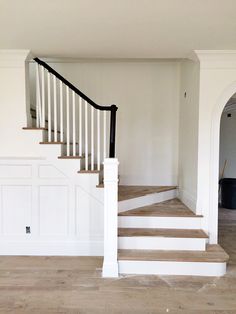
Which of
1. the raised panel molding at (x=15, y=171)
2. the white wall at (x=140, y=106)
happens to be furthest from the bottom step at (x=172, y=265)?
the white wall at (x=140, y=106)

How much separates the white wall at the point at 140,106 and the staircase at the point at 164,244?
105cm

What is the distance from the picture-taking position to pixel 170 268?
3061 mm

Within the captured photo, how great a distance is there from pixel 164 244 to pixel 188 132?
68.2 inches

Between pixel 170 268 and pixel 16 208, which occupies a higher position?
pixel 16 208

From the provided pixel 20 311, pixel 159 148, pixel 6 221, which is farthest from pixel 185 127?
pixel 20 311

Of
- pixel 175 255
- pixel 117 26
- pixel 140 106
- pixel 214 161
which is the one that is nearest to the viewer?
pixel 117 26

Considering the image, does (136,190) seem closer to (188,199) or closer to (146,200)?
(146,200)

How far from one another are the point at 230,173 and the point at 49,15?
590cm

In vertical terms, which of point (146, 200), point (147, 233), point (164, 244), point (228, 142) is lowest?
point (164, 244)

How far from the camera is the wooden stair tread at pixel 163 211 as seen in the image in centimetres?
359

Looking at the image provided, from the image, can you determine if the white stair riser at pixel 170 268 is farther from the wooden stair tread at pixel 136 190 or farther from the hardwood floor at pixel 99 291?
the wooden stair tread at pixel 136 190

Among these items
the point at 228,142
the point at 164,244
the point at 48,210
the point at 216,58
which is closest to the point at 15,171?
the point at 48,210

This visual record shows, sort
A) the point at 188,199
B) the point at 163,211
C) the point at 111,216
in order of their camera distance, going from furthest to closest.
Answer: the point at 188,199 < the point at 163,211 < the point at 111,216

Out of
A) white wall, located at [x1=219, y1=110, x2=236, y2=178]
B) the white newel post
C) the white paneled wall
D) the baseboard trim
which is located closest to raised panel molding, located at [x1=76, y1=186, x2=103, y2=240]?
the white paneled wall
